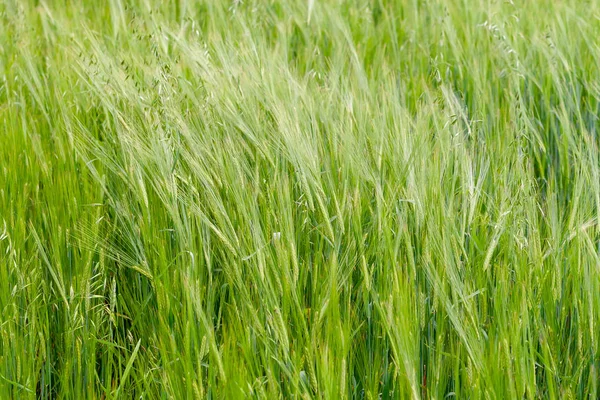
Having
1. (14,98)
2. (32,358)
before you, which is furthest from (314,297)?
(14,98)

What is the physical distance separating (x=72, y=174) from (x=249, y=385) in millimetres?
729

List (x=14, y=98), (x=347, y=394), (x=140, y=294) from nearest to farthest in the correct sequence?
1. (x=347, y=394)
2. (x=140, y=294)
3. (x=14, y=98)

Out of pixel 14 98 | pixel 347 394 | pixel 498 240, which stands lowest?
pixel 347 394

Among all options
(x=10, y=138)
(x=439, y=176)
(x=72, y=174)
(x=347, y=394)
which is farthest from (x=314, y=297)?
(x=10, y=138)

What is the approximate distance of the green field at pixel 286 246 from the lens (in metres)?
1.20

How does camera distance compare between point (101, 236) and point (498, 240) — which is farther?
point (101, 236)

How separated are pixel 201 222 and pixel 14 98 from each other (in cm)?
94

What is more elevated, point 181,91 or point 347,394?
point 181,91

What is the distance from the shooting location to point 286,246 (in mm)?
1335

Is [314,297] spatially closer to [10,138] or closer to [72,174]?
[72,174]

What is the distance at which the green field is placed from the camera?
1.20 metres

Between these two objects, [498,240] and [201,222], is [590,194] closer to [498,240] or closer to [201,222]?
[498,240]

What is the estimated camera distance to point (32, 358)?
4.16 ft

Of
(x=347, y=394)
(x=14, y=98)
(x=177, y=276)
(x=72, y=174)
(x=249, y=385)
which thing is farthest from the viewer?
(x=14, y=98)
